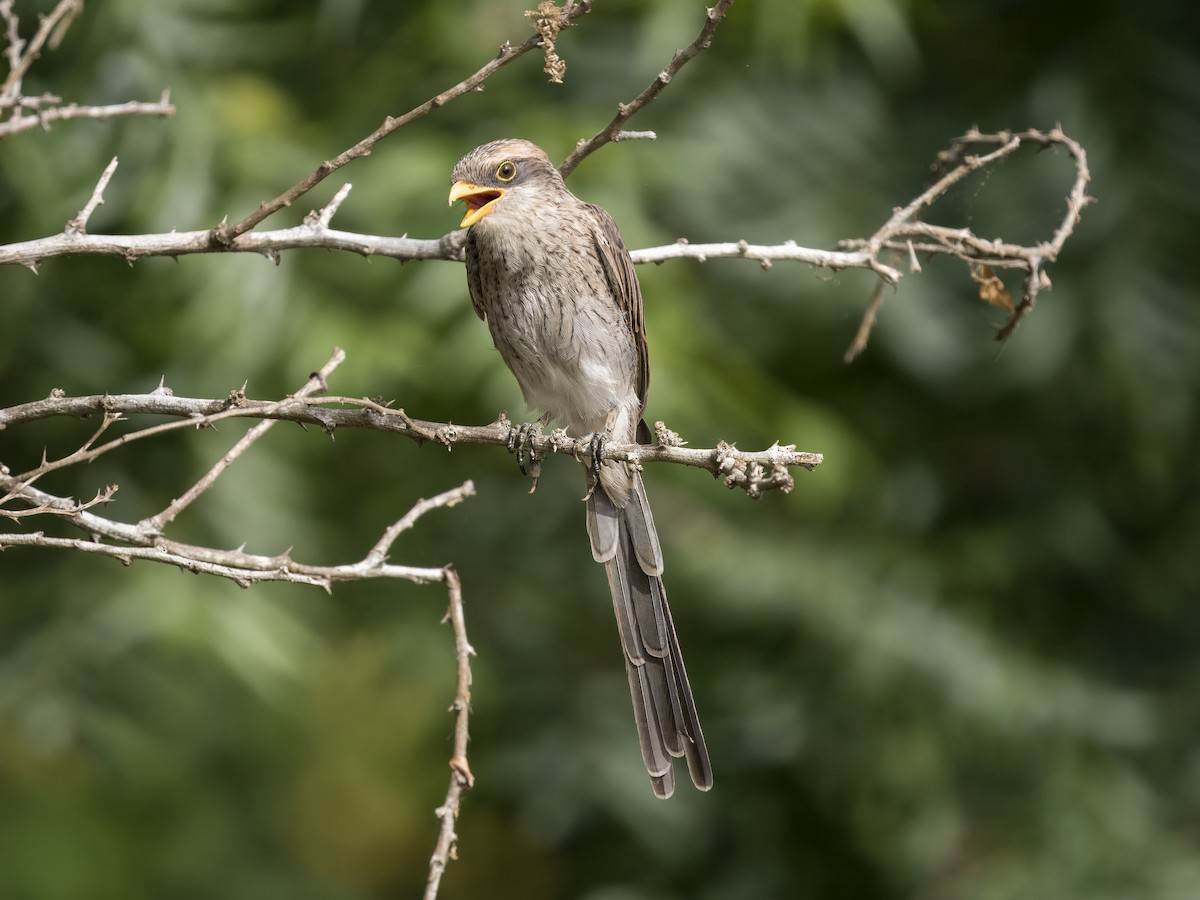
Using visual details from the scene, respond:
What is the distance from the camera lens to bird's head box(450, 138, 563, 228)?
3586 millimetres

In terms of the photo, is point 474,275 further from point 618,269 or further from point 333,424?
point 333,424

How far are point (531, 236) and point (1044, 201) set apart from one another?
415cm

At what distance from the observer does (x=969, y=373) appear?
278 inches

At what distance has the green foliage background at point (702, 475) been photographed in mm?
5730

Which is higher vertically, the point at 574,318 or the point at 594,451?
the point at 574,318

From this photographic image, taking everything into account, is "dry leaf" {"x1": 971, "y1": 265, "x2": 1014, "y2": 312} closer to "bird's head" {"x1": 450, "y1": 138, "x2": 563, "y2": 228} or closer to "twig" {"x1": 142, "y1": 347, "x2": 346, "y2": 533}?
"bird's head" {"x1": 450, "y1": 138, "x2": 563, "y2": 228}

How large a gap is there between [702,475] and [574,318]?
2991 mm

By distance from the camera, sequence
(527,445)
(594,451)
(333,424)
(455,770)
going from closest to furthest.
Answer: (455,770) < (333,424) < (594,451) < (527,445)

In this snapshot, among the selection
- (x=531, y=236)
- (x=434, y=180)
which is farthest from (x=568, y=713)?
(x=531, y=236)

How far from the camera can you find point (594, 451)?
3484 mm

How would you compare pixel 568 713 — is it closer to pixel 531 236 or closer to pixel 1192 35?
pixel 531 236

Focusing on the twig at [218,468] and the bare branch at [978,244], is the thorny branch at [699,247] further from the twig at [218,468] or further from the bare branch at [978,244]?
the twig at [218,468]

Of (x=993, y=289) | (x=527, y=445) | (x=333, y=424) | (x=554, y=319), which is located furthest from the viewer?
(x=554, y=319)

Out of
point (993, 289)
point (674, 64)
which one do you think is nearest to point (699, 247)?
point (674, 64)
